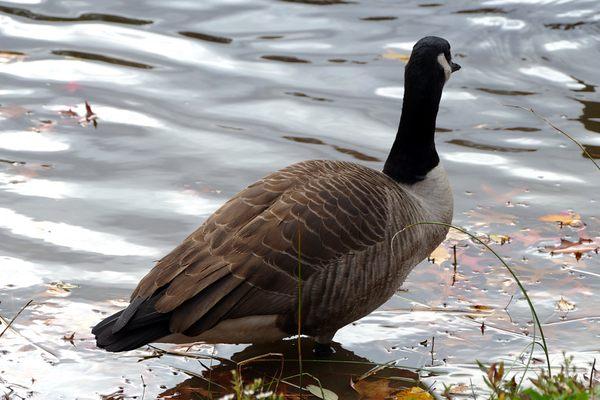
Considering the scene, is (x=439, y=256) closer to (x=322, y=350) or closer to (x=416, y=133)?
(x=416, y=133)

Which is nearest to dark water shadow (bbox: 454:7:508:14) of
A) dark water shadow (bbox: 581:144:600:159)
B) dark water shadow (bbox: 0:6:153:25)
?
dark water shadow (bbox: 581:144:600:159)

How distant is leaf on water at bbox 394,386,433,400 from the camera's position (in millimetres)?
5562

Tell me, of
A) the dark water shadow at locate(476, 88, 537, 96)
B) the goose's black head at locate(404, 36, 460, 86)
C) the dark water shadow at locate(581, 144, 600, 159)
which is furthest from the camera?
the dark water shadow at locate(476, 88, 537, 96)

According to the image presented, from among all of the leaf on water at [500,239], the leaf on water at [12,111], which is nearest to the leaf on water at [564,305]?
the leaf on water at [500,239]

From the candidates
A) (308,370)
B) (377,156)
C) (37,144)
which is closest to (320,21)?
(377,156)

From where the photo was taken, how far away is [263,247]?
571cm

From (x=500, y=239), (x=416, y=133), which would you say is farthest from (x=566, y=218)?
(x=416, y=133)

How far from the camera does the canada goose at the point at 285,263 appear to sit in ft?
18.2

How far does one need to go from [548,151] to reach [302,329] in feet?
14.4

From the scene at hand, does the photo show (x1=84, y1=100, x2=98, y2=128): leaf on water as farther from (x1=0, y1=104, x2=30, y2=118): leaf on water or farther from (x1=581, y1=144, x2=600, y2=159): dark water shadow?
(x1=581, y1=144, x2=600, y2=159): dark water shadow

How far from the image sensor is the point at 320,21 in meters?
12.6

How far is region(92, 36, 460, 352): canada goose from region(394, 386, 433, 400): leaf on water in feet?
1.95

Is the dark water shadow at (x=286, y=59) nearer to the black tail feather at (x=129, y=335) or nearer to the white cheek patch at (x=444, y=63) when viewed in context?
the white cheek patch at (x=444, y=63)

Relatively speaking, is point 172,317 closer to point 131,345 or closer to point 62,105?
point 131,345
